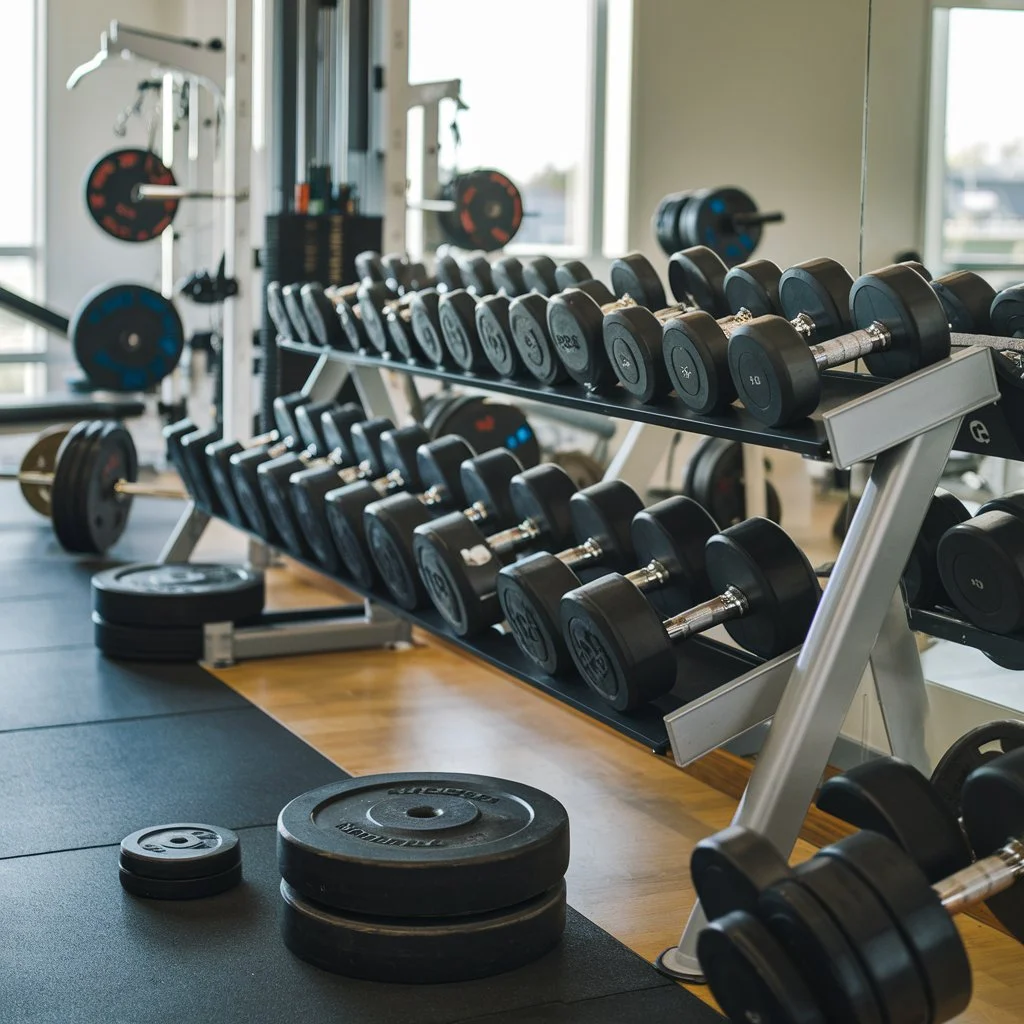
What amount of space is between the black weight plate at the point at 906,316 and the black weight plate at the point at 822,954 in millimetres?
762

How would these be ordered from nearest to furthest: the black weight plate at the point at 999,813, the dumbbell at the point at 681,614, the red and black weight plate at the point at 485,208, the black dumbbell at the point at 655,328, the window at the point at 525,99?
the black weight plate at the point at 999,813
the dumbbell at the point at 681,614
the black dumbbell at the point at 655,328
the window at the point at 525,99
the red and black weight plate at the point at 485,208

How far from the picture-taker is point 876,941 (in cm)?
140

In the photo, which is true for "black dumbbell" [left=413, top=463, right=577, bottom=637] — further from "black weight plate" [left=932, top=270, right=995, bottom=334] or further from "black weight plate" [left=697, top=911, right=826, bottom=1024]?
"black weight plate" [left=697, top=911, right=826, bottom=1024]

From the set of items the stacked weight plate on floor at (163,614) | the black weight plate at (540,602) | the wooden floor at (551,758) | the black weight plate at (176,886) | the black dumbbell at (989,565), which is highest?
the black dumbbell at (989,565)

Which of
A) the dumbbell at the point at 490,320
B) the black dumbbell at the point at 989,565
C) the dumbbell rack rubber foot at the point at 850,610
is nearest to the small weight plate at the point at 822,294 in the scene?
the dumbbell rack rubber foot at the point at 850,610

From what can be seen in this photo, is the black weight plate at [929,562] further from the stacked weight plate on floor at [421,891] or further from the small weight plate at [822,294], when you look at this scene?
the stacked weight plate on floor at [421,891]

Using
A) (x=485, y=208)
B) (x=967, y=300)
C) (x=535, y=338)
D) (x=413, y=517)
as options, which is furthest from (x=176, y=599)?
(x=967, y=300)

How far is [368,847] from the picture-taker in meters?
1.93

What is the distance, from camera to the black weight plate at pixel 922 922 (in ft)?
4.66

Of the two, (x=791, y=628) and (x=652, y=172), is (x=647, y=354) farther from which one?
(x=652, y=172)

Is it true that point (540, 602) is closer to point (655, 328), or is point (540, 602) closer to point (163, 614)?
point (655, 328)

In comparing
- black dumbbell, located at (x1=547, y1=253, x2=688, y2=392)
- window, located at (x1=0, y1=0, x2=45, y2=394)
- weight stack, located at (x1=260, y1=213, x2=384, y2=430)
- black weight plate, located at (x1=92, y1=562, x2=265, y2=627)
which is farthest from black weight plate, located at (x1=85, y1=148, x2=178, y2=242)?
black dumbbell, located at (x1=547, y1=253, x2=688, y2=392)

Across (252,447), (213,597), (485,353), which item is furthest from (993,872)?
(252,447)

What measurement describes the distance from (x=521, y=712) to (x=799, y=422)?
152cm
